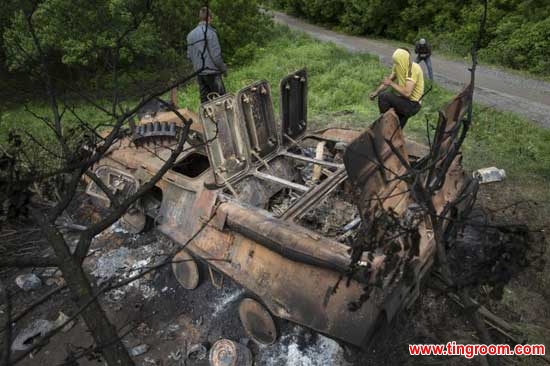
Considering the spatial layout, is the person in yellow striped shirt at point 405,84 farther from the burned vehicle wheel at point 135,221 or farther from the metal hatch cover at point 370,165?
the burned vehicle wheel at point 135,221

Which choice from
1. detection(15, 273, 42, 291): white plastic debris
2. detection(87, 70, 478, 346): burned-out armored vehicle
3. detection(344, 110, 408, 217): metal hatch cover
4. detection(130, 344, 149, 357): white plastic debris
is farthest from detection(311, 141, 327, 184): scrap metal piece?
detection(15, 273, 42, 291): white plastic debris

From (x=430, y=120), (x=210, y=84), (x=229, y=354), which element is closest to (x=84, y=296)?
(x=229, y=354)

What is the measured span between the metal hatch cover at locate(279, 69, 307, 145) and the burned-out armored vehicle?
0.02 m

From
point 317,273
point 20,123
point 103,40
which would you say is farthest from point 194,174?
point 20,123

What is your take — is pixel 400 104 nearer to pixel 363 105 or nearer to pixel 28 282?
pixel 363 105

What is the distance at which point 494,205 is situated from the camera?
6230mm

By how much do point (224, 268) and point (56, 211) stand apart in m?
2.10

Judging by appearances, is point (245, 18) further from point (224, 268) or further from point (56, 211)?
point (56, 211)

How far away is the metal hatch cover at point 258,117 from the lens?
5.09 meters

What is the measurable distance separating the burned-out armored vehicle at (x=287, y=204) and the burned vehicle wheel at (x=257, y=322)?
15mm

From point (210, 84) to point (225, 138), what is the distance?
3.13m

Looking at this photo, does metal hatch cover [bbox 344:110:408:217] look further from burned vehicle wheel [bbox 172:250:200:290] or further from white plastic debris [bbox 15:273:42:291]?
white plastic debris [bbox 15:273:42:291]

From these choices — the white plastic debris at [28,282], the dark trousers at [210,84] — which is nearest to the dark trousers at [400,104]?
the dark trousers at [210,84]

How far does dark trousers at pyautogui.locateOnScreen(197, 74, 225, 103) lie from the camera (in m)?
7.59
